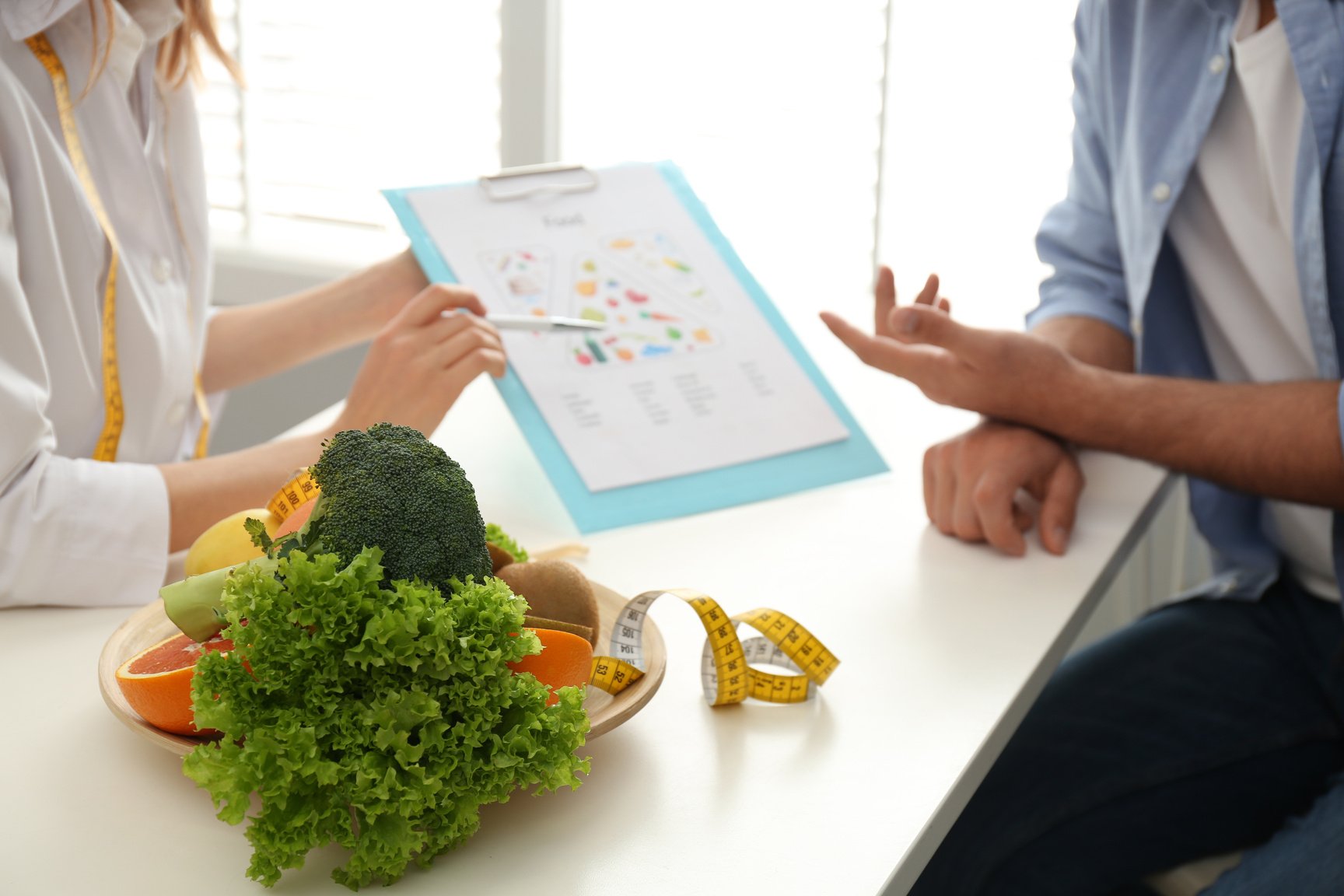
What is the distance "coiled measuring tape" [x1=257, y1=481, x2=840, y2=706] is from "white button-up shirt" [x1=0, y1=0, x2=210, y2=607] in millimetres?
211

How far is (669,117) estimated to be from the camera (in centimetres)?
210

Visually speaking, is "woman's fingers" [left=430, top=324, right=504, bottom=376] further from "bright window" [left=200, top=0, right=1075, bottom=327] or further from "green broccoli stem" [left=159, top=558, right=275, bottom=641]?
"bright window" [left=200, top=0, right=1075, bottom=327]

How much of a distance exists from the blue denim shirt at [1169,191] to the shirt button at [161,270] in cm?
94

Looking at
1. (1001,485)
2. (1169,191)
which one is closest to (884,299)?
(1001,485)

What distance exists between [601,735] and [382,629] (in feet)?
0.67

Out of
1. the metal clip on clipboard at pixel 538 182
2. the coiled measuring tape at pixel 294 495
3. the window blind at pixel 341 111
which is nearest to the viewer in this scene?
the coiled measuring tape at pixel 294 495

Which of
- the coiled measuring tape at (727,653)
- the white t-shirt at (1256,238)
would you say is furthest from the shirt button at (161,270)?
the white t-shirt at (1256,238)

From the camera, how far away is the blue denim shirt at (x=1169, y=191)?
1.16 m

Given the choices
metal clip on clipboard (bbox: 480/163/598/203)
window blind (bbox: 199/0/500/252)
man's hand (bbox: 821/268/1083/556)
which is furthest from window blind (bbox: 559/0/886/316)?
man's hand (bbox: 821/268/1083/556)

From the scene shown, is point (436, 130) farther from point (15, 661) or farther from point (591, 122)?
point (15, 661)

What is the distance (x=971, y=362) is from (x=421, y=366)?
0.50m

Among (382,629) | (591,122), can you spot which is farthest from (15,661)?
(591,122)

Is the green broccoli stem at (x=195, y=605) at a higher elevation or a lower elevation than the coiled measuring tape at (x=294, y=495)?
lower

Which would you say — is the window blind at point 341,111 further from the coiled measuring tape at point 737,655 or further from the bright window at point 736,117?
the coiled measuring tape at point 737,655
